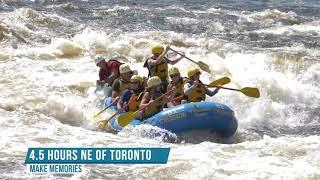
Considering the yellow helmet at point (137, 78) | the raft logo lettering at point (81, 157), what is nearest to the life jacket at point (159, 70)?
the yellow helmet at point (137, 78)

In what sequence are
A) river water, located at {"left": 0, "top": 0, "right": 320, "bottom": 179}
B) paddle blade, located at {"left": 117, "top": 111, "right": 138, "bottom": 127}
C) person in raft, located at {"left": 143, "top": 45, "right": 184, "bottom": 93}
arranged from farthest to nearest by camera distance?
person in raft, located at {"left": 143, "top": 45, "right": 184, "bottom": 93} < paddle blade, located at {"left": 117, "top": 111, "right": 138, "bottom": 127} < river water, located at {"left": 0, "top": 0, "right": 320, "bottom": 179}

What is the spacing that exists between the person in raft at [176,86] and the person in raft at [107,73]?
6.03ft

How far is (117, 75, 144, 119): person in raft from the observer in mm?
8992

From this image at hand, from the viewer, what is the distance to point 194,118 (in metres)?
8.14

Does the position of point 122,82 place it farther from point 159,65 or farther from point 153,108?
point 153,108

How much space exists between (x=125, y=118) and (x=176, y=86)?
3.26 feet

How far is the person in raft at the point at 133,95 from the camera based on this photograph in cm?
899

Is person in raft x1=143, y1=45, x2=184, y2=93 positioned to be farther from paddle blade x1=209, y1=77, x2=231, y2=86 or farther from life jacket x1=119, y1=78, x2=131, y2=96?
paddle blade x1=209, y1=77, x2=231, y2=86

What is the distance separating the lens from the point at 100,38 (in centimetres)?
1555

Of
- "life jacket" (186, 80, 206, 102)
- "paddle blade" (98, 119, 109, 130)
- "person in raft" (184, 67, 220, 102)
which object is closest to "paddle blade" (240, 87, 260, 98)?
"person in raft" (184, 67, 220, 102)

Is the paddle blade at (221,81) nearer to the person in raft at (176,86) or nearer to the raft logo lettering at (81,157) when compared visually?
the person in raft at (176,86)

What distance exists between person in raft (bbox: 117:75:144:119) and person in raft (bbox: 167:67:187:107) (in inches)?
19.5

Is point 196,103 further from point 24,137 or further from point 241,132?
point 24,137

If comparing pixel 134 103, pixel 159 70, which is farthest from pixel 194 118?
pixel 159 70
